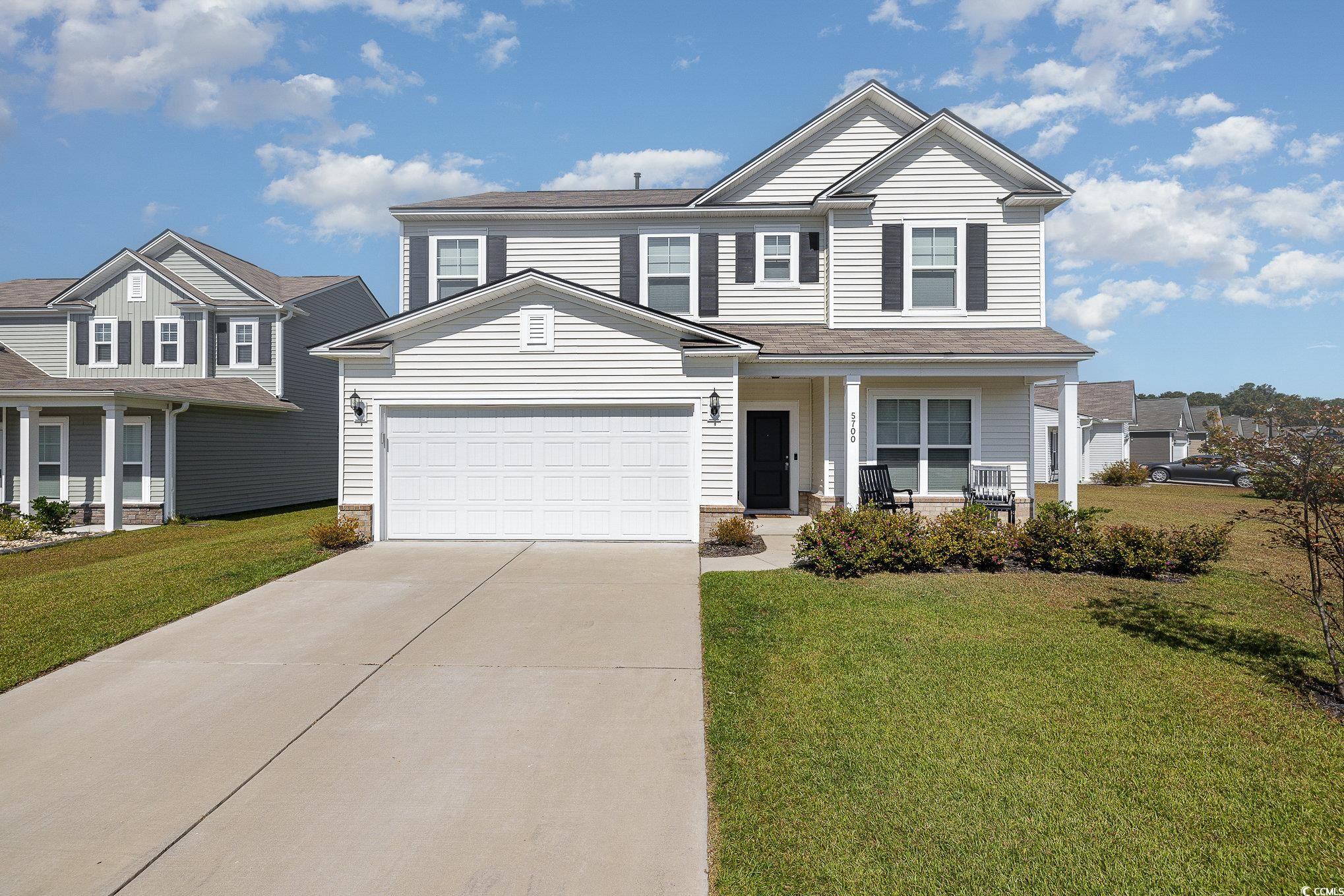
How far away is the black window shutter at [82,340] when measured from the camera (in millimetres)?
18625

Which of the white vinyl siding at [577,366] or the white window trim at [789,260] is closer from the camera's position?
the white vinyl siding at [577,366]

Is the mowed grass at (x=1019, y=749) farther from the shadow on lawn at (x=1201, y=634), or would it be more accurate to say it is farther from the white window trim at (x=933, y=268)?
the white window trim at (x=933, y=268)

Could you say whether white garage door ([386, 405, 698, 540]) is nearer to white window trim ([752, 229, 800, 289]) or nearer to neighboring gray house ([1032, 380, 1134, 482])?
white window trim ([752, 229, 800, 289])

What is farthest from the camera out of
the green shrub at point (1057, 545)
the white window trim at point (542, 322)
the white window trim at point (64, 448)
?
the white window trim at point (64, 448)

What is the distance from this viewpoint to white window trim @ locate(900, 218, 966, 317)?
13289 millimetres

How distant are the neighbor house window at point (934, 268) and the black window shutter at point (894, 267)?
177 millimetres

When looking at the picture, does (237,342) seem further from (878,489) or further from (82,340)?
(878,489)

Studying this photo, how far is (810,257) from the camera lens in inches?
549

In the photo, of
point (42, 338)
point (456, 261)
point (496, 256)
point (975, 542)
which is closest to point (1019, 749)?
point (975, 542)

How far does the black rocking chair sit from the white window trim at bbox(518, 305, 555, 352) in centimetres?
599

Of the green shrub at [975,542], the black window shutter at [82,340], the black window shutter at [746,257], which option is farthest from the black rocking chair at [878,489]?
the black window shutter at [82,340]

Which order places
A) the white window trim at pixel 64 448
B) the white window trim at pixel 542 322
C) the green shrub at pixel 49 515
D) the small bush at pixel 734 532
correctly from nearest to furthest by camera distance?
the small bush at pixel 734 532
the white window trim at pixel 542 322
the green shrub at pixel 49 515
the white window trim at pixel 64 448

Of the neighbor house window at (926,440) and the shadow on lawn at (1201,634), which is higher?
the neighbor house window at (926,440)

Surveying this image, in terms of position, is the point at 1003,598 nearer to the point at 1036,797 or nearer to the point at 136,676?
the point at 1036,797
